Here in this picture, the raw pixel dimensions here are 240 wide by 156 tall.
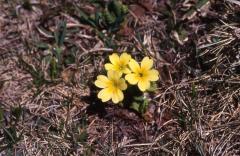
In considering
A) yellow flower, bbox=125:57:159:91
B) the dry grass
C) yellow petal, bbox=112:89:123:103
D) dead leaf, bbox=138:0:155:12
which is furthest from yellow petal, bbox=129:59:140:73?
dead leaf, bbox=138:0:155:12

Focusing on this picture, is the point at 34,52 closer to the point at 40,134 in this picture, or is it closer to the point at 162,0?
the point at 40,134

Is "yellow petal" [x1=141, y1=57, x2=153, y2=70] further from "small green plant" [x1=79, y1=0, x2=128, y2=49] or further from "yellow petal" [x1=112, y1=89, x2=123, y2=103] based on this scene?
"small green plant" [x1=79, y1=0, x2=128, y2=49]

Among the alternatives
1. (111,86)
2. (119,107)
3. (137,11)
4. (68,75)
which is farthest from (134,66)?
(137,11)

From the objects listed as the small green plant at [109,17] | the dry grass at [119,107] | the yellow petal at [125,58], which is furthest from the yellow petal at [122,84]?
the small green plant at [109,17]

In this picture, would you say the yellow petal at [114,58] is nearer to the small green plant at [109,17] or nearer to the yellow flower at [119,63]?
the yellow flower at [119,63]

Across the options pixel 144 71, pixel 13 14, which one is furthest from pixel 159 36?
pixel 13 14

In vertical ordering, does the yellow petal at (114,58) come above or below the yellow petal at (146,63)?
above
